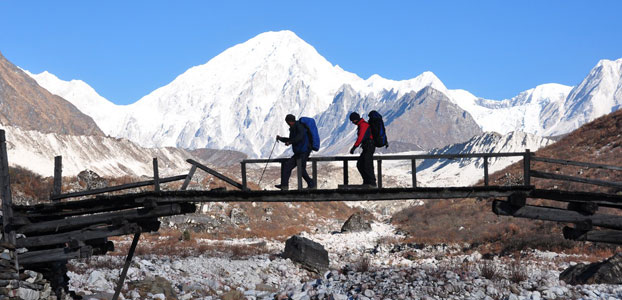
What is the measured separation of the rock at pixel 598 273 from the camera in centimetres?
1847

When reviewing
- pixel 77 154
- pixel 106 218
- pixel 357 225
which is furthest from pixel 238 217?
pixel 77 154

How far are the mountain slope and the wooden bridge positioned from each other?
153845 millimetres

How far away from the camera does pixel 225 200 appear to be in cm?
1498

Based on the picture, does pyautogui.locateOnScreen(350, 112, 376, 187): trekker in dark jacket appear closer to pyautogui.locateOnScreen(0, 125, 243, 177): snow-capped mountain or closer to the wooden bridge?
the wooden bridge

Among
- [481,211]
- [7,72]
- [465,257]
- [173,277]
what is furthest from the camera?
[7,72]

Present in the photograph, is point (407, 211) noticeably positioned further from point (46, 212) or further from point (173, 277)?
point (46, 212)

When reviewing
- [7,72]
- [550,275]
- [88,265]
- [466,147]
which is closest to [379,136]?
[550,275]

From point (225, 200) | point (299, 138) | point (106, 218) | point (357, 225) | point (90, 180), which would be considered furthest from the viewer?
point (90, 180)

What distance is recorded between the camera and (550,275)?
63.4 ft

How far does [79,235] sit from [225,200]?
364cm

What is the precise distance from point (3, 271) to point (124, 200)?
3184mm

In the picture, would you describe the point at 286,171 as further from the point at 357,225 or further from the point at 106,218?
the point at 357,225

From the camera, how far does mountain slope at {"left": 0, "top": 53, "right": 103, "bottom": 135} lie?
167 m

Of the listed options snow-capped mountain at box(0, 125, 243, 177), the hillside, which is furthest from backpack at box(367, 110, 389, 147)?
snow-capped mountain at box(0, 125, 243, 177)
